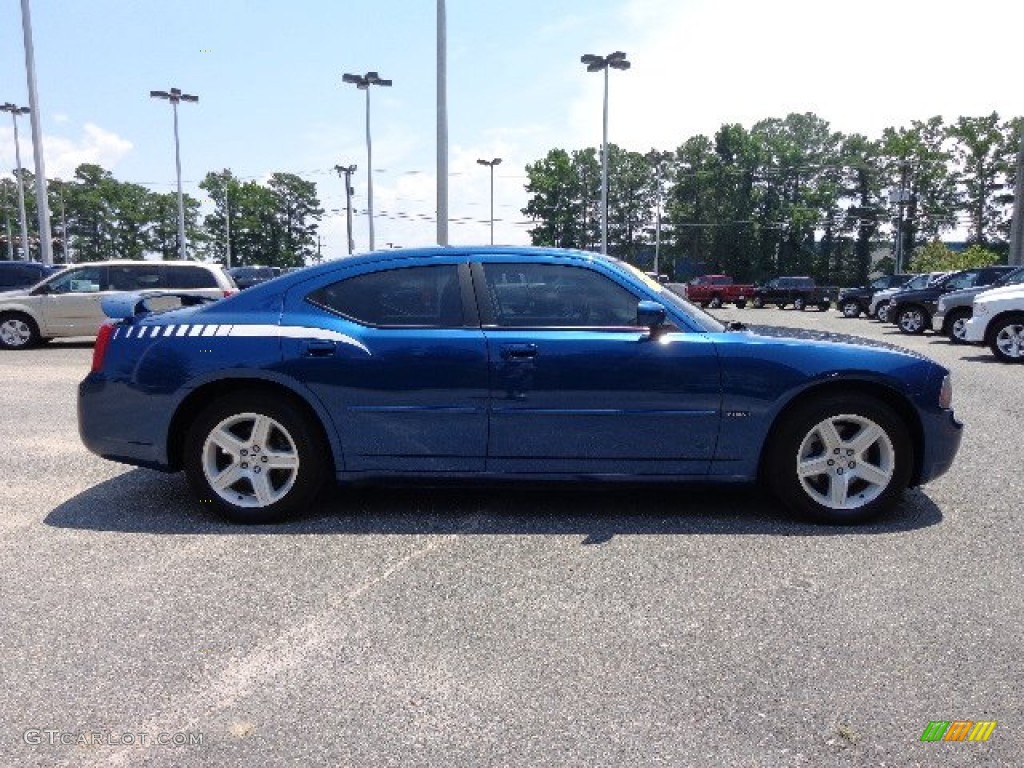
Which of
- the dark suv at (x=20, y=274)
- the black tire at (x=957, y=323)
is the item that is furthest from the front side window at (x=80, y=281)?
the black tire at (x=957, y=323)

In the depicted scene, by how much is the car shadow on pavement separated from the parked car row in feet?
31.6

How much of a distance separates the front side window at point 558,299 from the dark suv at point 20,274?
14470 millimetres

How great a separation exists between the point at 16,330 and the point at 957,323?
18.2m

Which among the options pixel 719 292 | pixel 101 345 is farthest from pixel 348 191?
pixel 101 345

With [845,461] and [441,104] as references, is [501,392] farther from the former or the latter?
[441,104]

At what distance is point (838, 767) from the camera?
218 cm

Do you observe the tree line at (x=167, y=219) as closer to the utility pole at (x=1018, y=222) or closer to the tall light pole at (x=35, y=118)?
the tall light pole at (x=35, y=118)

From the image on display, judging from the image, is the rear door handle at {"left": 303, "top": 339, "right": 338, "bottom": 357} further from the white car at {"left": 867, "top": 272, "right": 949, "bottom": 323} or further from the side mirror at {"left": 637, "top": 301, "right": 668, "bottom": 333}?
the white car at {"left": 867, "top": 272, "right": 949, "bottom": 323}

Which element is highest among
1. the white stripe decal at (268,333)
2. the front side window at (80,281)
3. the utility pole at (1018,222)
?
the utility pole at (1018,222)

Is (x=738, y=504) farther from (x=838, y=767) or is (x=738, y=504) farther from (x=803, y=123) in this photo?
(x=803, y=123)

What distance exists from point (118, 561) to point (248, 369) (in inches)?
45.1

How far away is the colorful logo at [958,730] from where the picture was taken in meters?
2.31

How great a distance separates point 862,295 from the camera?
100 ft

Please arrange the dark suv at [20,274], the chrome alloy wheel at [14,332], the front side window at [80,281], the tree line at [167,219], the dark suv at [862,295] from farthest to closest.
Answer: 1. the tree line at [167,219]
2. the dark suv at [862,295]
3. the dark suv at [20,274]
4. the chrome alloy wheel at [14,332]
5. the front side window at [80,281]
